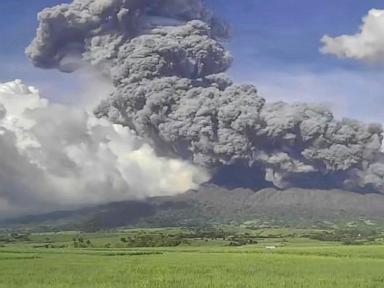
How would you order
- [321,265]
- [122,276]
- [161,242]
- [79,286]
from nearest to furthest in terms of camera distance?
A: 1. [79,286]
2. [122,276]
3. [321,265]
4. [161,242]

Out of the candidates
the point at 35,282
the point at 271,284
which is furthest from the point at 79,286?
the point at 271,284

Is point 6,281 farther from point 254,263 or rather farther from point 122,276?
point 254,263

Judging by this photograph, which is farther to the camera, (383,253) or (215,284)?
(383,253)

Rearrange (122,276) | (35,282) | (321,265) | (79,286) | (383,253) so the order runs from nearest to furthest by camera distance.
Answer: (79,286) → (35,282) → (122,276) → (321,265) → (383,253)

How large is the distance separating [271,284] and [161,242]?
81.1 meters

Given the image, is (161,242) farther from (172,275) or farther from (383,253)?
(172,275)

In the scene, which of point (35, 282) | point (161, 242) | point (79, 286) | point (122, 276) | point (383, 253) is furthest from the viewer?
point (161, 242)

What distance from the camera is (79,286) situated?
29.8 m

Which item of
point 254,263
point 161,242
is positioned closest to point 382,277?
point 254,263

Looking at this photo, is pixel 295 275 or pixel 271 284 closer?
pixel 271 284

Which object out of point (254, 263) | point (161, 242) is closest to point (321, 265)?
point (254, 263)

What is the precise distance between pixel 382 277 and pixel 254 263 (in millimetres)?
13246

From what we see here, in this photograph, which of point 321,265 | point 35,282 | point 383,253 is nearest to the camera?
point 35,282

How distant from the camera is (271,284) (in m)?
31.7
